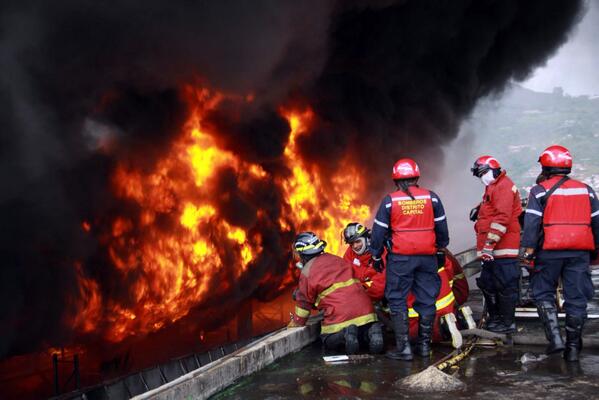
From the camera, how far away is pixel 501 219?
516 centimetres

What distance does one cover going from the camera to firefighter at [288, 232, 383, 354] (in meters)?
4.81

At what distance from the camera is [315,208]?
17.3m

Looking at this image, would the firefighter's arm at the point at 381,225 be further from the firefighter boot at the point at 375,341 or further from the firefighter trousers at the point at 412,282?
the firefighter boot at the point at 375,341

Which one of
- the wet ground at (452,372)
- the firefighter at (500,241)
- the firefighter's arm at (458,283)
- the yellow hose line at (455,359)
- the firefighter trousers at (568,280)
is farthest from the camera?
the firefighter's arm at (458,283)

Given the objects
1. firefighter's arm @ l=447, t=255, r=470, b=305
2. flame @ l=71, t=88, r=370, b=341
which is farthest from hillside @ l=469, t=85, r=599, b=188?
firefighter's arm @ l=447, t=255, r=470, b=305

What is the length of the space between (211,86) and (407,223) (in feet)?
32.3

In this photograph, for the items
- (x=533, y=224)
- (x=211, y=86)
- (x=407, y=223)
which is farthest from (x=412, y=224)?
(x=211, y=86)

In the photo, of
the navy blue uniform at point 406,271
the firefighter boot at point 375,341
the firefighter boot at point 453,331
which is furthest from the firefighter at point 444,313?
the firefighter boot at point 375,341

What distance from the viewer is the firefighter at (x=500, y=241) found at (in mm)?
5199

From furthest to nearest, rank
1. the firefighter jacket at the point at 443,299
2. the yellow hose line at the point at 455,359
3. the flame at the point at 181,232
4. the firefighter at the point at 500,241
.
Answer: the flame at the point at 181,232
the firefighter at the point at 500,241
the firefighter jacket at the point at 443,299
the yellow hose line at the point at 455,359

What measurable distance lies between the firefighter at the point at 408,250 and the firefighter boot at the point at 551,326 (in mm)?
867

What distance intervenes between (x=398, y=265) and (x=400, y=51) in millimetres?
13375

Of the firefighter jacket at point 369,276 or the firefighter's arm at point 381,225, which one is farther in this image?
the firefighter jacket at point 369,276

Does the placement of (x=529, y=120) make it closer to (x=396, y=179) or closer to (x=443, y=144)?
(x=443, y=144)
